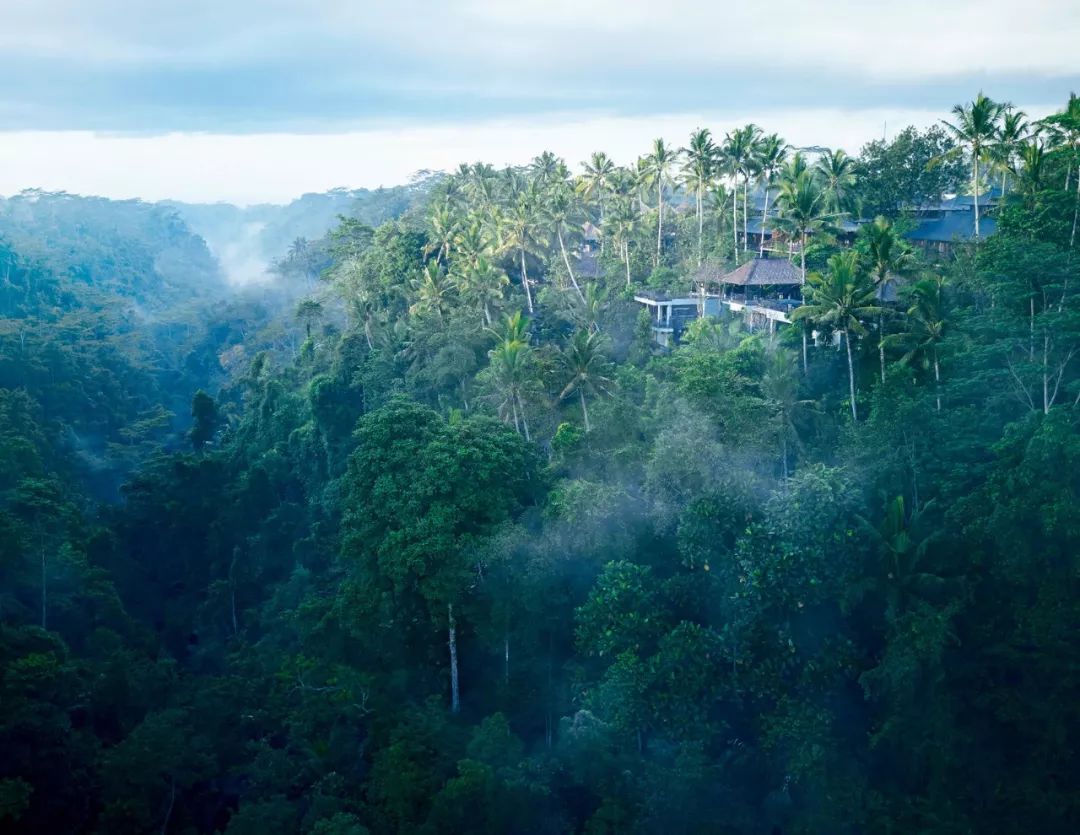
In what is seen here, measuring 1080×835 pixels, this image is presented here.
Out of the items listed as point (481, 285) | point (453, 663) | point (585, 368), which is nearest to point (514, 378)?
point (585, 368)

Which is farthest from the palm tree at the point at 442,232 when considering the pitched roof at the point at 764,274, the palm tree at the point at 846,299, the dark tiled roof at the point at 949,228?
the palm tree at the point at 846,299

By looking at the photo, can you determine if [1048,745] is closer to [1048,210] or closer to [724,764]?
[724,764]

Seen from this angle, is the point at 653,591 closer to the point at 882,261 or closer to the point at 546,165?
the point at 882,261

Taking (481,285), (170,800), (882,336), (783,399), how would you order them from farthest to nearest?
1. (481,285)
2. (882,336)
3. (783,399)
4. (170,800)

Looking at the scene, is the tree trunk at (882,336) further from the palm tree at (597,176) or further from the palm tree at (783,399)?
the palm tree at (597,176)

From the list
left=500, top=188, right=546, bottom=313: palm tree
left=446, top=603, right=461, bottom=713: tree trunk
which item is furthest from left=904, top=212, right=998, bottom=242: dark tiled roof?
left=446, top=603, right=461, bottom=713: tree trunk

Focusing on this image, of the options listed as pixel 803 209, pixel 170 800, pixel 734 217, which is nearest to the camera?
pixel 170 800

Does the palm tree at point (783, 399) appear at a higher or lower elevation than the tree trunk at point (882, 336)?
lower
